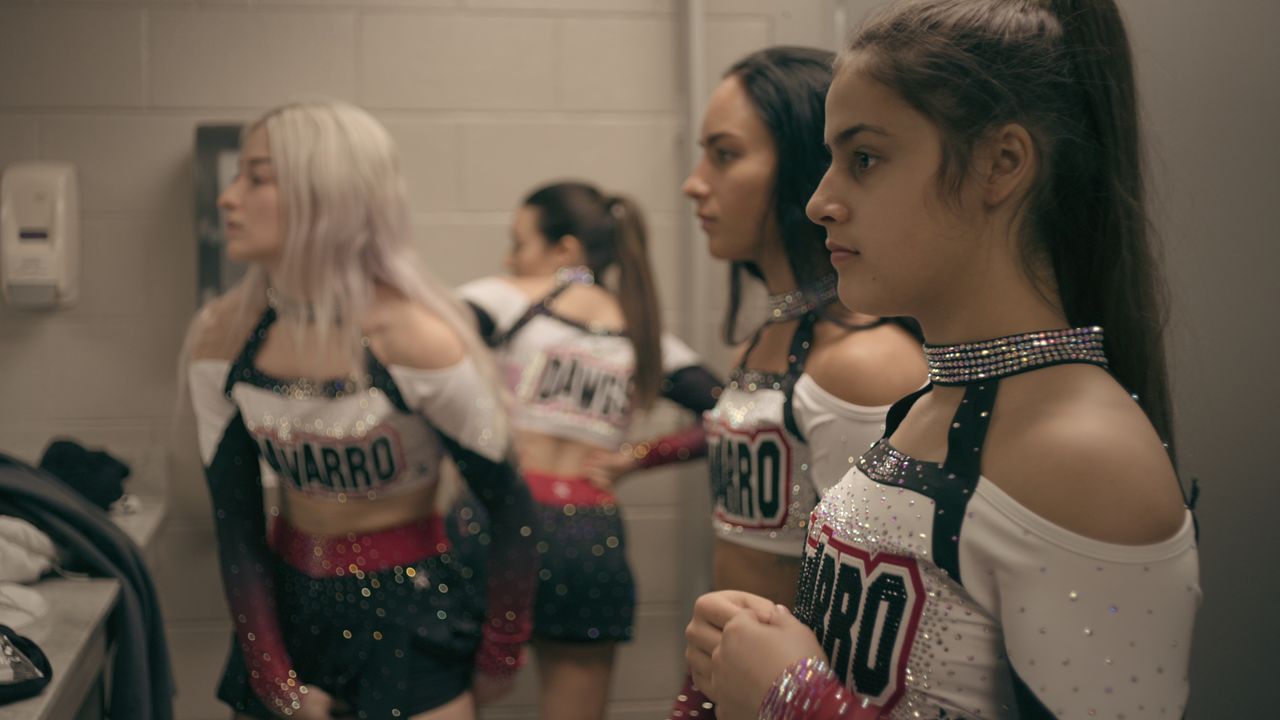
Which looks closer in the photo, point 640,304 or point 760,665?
point 760,665

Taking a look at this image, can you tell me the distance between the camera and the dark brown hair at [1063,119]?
0.83 metres

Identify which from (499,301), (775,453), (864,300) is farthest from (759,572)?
(499,301)

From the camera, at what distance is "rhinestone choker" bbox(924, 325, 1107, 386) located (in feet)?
2.70

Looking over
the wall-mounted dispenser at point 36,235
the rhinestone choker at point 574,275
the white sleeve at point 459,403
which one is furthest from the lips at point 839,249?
the wall-mounted dispenser at point 36,235

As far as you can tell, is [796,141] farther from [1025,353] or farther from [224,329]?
[224,329]

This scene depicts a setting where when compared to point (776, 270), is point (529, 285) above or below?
below

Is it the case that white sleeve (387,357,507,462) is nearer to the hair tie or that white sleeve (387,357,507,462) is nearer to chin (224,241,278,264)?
chin (224,241,278,264)

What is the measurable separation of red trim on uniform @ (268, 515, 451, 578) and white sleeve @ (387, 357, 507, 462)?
20cm

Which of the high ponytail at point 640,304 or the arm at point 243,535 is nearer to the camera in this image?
the arm at point 243,535

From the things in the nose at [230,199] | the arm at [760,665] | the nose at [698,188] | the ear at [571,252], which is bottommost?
the arm at [760,665]

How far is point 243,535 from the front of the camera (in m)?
1.97

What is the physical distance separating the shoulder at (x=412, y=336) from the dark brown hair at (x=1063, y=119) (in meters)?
1.21

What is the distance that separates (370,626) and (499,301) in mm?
942

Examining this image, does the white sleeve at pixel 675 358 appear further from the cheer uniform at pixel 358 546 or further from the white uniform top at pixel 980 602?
the white uniform top at pixel 980 602
